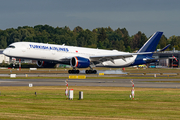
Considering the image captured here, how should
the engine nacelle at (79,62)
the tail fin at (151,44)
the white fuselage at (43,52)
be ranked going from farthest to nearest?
1. the tail fin at (151,44)
2. the engine nacelle at (79,62)
3. the white fuselage at (43,52)

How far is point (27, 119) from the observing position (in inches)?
683

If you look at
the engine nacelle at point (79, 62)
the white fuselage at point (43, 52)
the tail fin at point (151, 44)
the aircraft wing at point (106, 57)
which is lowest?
the engine nacelle at point (79, 62)

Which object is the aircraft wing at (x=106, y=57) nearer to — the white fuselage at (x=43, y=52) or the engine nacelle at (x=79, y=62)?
the white fuselage at (x=43, y=52)

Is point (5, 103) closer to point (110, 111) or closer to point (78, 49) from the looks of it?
point (110, 111)

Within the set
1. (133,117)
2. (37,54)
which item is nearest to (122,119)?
(133,117)

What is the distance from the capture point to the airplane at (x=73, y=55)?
61500 millimetres

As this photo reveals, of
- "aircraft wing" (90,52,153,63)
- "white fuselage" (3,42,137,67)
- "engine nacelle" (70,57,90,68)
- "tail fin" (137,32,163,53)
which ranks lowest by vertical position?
"engine nacelle" (70,57,90,68)

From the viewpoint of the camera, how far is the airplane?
61500mm

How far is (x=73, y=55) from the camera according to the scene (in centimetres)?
6744

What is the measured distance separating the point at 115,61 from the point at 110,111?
181 ft

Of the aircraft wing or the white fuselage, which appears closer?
the white fuselage

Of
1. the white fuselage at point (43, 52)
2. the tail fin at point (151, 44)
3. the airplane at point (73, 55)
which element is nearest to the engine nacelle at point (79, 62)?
the airplane at point (73, 55)

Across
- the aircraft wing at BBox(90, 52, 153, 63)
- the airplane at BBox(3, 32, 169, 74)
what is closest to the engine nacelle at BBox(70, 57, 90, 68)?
the airplane at BBox(3, 32, 169, 74)

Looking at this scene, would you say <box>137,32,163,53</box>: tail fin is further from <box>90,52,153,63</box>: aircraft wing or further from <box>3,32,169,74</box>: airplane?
<box>90,52,153,63</box>: aircraft wing
